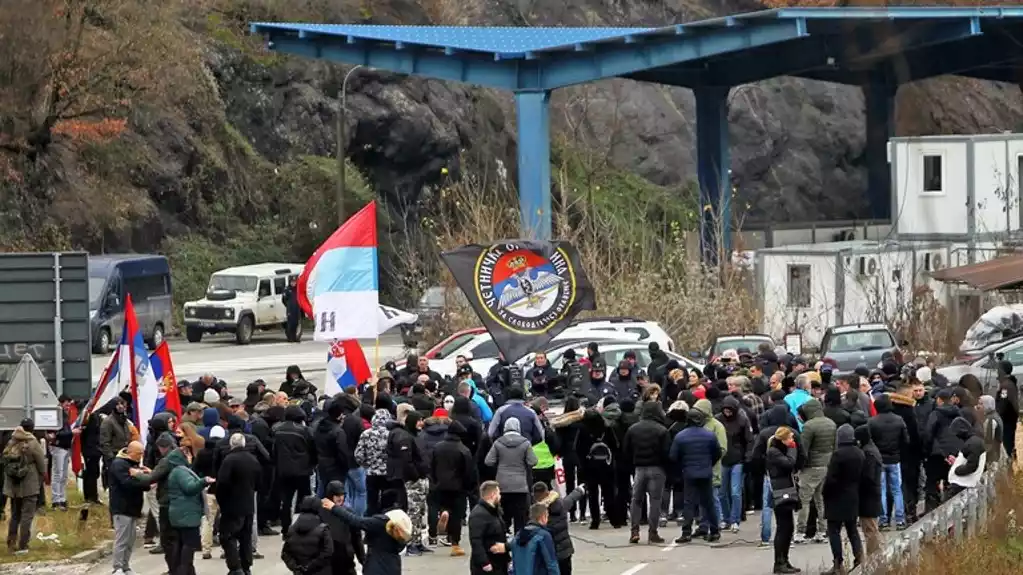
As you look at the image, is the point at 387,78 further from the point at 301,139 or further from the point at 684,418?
the point at 684,418

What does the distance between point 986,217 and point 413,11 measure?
947 inches

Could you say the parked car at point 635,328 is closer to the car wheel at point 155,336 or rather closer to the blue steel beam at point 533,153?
the blue steel beam at point 533,153

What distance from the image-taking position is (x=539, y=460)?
20953mm

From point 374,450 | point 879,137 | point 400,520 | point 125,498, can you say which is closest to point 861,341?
point 374,450

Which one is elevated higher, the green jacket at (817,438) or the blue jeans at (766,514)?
the green jacket at (817,438)

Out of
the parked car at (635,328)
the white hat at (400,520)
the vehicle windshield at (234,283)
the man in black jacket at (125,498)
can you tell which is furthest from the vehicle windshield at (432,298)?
the white hat at (400,520)

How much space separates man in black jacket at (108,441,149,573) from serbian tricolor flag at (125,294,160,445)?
11.8 ft

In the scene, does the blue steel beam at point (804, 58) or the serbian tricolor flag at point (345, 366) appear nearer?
the serbian tricolor flag at point (345, 366)

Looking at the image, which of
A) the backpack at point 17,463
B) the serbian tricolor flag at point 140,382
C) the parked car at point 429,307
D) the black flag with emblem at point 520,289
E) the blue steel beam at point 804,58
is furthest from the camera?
the blue steel beam at point 804,58

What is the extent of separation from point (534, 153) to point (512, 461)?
28376 millimetres

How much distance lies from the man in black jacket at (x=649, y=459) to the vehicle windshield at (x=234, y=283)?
103ft

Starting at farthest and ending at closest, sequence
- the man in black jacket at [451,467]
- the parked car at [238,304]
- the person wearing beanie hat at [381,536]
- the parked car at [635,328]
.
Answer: the parked car at [238,304] < the parked car at [635,328] < the man in black jacket at [451,467] < the person wearing beanie hat at [381,536]

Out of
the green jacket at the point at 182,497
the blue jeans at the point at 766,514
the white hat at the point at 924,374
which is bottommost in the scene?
the blue jeans at the point at 766,514

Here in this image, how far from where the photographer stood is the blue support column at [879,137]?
2685 inches
